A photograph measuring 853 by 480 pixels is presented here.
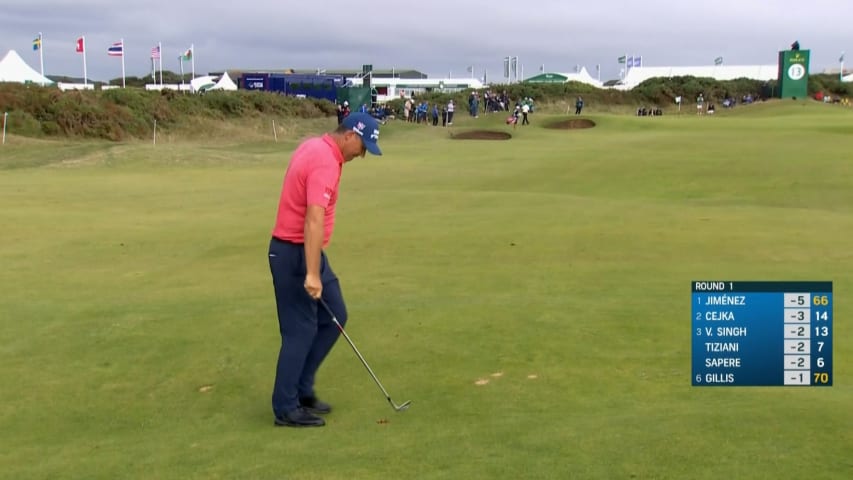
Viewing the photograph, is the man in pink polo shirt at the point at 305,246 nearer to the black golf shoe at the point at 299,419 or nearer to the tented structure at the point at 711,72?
the black golf shoe at the point at 299,419

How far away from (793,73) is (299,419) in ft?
237

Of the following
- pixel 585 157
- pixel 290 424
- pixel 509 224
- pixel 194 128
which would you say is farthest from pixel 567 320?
pixel 194 128

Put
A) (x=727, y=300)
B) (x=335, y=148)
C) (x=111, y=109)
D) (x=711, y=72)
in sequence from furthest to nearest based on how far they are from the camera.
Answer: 1. (x=711, y=72)
2. (x=111, y=109)
3. (x=335, y=148)
4. (x=727, y=300)

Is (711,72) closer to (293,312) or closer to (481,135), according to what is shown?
(481,135)

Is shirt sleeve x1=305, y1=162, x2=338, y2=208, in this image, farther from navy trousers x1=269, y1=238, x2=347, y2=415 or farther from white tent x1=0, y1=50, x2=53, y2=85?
white tent x1=0, y1=50, x2=53, y2=85

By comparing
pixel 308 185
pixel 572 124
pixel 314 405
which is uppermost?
pixel 572 124

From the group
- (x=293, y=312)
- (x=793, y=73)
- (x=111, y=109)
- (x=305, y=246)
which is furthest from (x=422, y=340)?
(x=793, y=73)

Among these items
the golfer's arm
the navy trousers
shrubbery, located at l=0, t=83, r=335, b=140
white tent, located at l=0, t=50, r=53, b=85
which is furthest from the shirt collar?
white tent, located at l=0, t=50, r=53, b=85

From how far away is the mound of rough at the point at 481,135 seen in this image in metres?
49.0

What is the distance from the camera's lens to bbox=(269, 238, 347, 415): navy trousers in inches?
239

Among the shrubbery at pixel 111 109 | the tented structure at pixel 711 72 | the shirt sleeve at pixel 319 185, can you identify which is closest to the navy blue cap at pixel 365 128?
the shirt sleeve at pixel 319 185

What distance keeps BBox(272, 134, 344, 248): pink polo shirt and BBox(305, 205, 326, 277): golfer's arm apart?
0.18 feet

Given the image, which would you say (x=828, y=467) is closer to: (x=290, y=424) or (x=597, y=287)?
(x=290, y=424)
